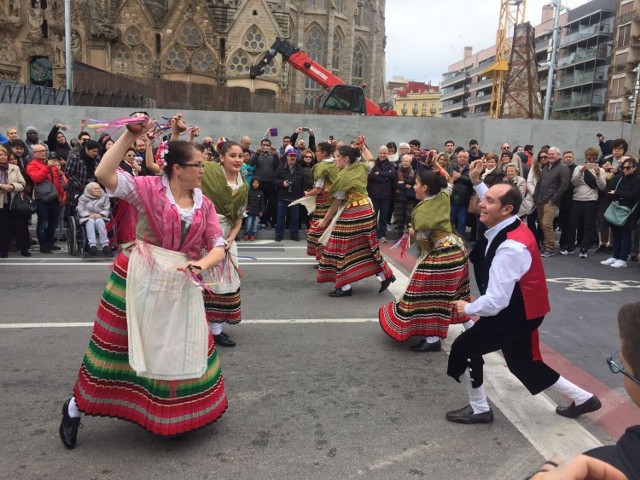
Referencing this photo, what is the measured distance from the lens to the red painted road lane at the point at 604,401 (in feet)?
12.3

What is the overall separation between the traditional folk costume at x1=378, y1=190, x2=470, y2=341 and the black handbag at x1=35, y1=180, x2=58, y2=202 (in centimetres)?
713

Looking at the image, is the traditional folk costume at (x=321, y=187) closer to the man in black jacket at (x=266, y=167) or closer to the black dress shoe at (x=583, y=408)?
the man in black jacket at (x=266, y=167)

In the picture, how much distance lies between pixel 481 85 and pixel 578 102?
35.2 metres

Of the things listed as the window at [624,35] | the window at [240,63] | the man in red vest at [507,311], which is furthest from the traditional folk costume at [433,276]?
the window at [624,35]

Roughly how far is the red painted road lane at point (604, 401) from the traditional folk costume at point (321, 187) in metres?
3.52

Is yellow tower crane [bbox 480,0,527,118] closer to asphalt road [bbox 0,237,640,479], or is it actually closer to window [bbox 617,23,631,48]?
window [bbox 617,23,631,48]

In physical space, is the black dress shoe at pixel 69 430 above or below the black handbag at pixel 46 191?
below

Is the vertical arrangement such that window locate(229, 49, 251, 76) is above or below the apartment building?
below

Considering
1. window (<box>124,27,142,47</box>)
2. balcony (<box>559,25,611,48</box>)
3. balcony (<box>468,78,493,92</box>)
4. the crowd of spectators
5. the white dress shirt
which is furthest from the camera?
balcony (<box>468,78,493,92</box>)

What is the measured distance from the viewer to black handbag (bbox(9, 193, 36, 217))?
9070mm

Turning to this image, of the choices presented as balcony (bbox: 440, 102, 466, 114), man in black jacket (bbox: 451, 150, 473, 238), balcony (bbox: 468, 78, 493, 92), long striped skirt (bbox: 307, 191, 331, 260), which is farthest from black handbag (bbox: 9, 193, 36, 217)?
balcony (bbox: 440, 102, 466, 114)

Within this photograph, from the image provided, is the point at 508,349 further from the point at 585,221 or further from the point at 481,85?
the point at 481,85

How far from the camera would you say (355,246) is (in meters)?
7.00

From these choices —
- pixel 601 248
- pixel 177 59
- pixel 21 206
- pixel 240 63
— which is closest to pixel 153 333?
pixel 21 206
